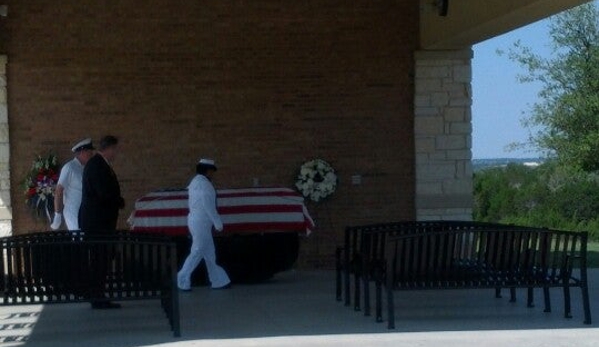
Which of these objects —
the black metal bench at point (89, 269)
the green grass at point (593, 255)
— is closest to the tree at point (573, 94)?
the green grass at point (593, 255)

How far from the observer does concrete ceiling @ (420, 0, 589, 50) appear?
12281 millimetres

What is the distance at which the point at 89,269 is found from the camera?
10.8m

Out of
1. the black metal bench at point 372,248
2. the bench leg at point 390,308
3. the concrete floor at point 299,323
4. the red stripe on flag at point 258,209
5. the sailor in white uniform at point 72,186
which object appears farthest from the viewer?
the red stripe on flag at point 258,209

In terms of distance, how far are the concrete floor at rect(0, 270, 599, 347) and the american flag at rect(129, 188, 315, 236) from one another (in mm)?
746

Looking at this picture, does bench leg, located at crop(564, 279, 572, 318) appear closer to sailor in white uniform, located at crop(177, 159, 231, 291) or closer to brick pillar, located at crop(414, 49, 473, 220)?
sailor in white uniform, located at crop(177, 159, 231, 291)

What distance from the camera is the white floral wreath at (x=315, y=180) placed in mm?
16312

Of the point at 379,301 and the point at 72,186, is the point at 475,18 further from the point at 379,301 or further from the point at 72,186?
the point at 72,186

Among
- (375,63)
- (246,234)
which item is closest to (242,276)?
(246,234)

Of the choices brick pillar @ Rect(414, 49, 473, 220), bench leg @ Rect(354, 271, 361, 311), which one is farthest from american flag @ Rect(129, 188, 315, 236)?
brick pillar @ Rect(414, 49, 473, 220)

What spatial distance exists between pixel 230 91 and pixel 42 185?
104 inches

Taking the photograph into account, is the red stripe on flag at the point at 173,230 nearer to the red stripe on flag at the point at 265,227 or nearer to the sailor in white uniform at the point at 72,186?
the red stripe on flag at the point at 265,227

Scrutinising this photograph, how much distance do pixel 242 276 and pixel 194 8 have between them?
371 centimetres

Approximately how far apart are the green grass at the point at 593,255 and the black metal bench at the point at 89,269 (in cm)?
864

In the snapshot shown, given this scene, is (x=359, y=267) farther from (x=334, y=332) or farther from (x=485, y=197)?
(x=485, y=197)
